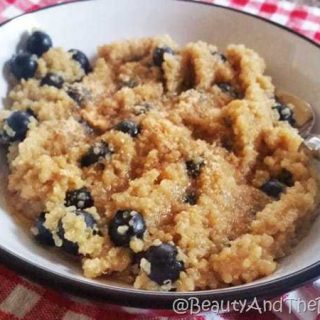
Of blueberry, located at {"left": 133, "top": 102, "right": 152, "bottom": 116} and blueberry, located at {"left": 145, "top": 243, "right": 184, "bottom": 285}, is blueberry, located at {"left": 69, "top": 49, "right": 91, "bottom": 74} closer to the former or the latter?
blueberry, located at {"left": 133, "top": 102, "right": 152, "bottom": 116}

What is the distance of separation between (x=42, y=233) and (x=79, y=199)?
0.38 feet

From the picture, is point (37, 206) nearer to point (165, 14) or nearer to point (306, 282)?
point (306, 282)

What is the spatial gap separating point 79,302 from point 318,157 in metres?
0.72

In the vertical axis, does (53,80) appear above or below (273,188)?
below

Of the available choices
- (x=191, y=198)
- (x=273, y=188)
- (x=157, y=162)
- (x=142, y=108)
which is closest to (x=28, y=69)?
(x=142, y=108)

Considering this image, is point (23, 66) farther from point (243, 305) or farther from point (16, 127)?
point (243, 305)

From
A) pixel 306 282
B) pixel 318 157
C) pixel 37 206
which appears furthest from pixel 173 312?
pixel 318 157

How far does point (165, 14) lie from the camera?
6.84ft

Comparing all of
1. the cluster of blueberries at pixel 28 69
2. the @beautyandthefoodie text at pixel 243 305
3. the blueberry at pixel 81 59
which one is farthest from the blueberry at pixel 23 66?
the @beautyandthefoodie text at pixel 243 305

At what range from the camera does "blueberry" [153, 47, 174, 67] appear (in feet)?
6.06

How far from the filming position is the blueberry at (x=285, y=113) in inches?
68.7

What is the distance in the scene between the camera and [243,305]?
121 centimetres

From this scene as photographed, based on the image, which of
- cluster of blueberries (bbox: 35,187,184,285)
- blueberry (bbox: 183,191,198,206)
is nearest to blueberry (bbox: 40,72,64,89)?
cluster of blueberries (bbox: 35,187,184,285)

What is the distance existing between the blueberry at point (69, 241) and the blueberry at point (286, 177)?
1.64 feet
